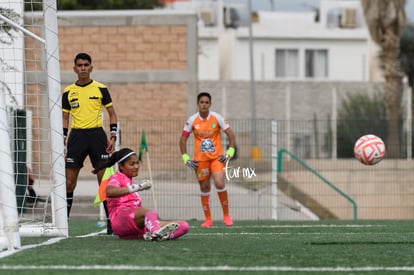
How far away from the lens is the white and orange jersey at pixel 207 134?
15.8 metres

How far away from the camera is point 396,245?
10.5m

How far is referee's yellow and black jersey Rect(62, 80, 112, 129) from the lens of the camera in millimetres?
12992

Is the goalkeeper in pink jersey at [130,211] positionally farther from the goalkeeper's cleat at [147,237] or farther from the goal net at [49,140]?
the goal net at [49,140]

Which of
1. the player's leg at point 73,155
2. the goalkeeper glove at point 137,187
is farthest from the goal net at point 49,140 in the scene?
the goalkeeper glove at point 137,187

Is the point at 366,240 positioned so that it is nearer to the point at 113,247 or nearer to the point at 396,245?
the point at 396,245

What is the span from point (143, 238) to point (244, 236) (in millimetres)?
1303

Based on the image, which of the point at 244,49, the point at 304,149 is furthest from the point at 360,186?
the point at 244,49

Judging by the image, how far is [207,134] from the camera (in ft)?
52.1

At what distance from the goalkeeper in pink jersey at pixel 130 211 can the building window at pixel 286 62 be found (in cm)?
4988

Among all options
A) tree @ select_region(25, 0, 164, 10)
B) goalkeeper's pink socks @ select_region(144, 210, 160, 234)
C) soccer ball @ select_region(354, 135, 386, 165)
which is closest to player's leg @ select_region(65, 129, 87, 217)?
goalkeeper's pink socks @ select_region(144, 210, 160, 234)

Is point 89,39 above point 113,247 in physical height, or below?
above

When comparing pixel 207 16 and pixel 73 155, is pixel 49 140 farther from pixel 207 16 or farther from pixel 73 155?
pixel 207 16

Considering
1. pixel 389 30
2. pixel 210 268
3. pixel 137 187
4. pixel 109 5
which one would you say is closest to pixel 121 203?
pixel 137 187

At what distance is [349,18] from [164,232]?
189ft
